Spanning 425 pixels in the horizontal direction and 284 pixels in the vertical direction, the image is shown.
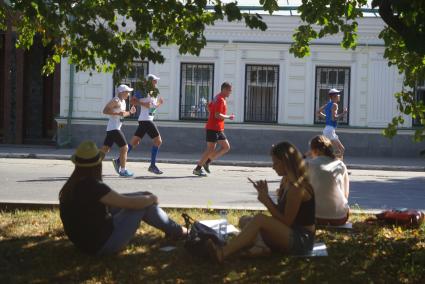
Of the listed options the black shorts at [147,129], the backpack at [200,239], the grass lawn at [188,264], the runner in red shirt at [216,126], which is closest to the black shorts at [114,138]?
the black shorts at [147,129]

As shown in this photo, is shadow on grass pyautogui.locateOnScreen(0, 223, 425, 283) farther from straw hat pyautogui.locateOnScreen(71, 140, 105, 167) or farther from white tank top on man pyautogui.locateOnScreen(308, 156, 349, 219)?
straw hat pyautogui.locateOnScreen(71, 140, 105, 167)

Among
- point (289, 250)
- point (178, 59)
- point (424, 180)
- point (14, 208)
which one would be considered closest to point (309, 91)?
point (178, 59)

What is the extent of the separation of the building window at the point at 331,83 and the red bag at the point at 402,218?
16.2 meters

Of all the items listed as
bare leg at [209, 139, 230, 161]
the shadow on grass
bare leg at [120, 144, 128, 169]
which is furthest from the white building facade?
the shadow on grass

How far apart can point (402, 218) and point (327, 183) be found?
1.19m

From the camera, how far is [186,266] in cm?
596

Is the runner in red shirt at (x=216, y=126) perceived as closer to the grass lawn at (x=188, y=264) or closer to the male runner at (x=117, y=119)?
the male runner at (x=117, y=119)

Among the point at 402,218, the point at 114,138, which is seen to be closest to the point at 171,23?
the point at 402,218

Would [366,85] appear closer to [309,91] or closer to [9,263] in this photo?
[309,91]

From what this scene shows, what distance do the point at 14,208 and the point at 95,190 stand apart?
310 cm

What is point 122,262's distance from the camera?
19.8 feet

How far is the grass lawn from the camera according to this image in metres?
5.70

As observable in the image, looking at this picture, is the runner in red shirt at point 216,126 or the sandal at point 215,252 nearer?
the sandal at point 215,252

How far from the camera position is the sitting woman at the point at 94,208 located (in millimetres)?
5801
